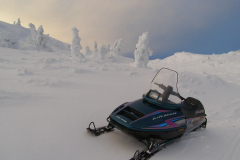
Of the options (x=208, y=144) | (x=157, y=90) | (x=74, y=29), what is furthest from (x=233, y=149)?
(x=74, y=29)

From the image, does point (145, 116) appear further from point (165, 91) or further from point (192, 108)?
point (192, 108)

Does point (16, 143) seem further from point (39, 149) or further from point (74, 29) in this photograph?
point (74, 29)

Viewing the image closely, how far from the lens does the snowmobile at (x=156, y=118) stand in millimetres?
3346

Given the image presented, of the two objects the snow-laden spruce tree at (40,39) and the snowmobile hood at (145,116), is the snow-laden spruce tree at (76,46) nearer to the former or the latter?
the snow-laden spruce tree at (40,39)

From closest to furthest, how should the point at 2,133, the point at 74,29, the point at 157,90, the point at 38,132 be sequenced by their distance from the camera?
the point at 2,133 → the point at 38,132 → the point at 157,90 → the point at 74,29

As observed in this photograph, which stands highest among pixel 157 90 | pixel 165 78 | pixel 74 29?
pixel 74 29

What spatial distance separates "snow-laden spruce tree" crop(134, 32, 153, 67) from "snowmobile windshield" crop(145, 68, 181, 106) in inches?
882

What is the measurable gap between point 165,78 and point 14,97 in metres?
5.86

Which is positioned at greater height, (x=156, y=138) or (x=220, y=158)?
(x=156, y=138)

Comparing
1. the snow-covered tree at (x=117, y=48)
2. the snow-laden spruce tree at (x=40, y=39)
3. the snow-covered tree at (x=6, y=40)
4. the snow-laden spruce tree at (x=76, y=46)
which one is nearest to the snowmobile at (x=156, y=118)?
the snow-laden spruce tree at (x=76, y=46)

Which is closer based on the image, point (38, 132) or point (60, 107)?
point (38, 132)

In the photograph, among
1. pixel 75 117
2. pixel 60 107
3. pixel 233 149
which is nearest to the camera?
pixel 233 149

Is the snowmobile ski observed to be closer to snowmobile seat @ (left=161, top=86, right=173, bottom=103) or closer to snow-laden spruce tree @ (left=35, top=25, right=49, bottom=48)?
snowmobile seat @ (left=161, top=86, right=173, bottom=103)

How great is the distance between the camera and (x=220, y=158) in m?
3.58
